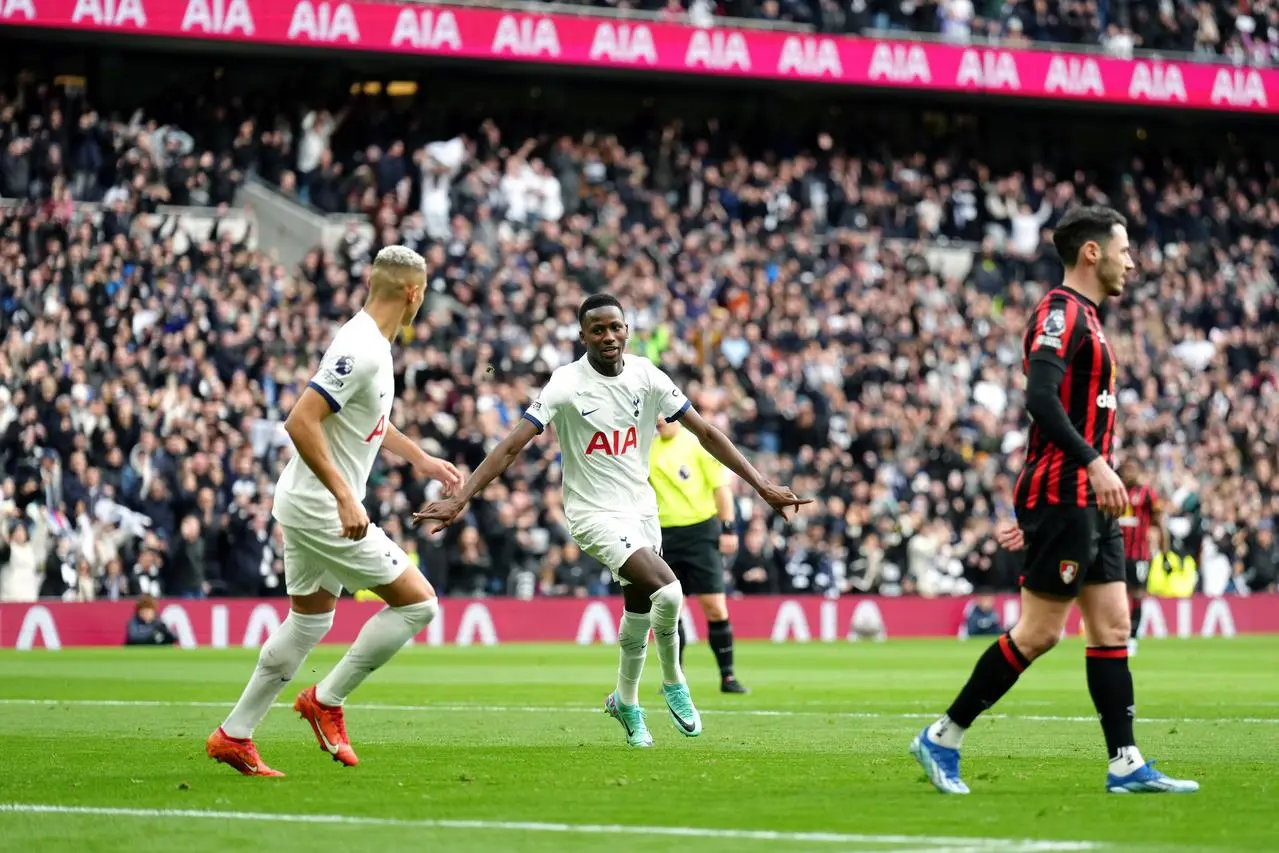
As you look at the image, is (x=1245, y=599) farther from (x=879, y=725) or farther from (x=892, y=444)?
(x=879, y=725)

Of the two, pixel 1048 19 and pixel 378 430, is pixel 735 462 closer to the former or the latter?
pixel 378 430

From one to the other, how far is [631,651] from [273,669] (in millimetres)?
2849

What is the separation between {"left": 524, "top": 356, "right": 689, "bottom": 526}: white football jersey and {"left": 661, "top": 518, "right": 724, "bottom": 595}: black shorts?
16.3 ft

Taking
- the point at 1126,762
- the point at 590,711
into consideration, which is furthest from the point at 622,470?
the point at 1126,762

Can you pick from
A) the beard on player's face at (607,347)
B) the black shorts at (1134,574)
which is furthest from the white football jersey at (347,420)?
the black shorts at (1134,574)

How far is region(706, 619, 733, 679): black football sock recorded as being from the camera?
1761cm

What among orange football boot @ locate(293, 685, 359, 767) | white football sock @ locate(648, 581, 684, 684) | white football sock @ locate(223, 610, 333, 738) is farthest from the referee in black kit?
white football sock @ locate(223, 610, 333, 738)

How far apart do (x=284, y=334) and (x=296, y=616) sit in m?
21.2

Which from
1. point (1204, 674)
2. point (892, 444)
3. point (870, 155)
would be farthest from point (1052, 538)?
point (870, 155)

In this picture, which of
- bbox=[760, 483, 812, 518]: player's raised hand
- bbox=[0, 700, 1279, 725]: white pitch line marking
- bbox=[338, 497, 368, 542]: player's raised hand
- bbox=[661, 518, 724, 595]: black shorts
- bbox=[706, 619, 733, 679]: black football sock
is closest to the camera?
bbox=[338, 497, 368, 542]: player's raised hand

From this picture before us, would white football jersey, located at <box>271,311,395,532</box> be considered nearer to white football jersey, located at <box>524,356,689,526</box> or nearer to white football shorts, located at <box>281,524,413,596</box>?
white football shorts, located at <box>281,524,413,596</box>

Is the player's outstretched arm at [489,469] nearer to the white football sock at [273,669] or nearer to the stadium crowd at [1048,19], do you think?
the white football sock at [273,669]

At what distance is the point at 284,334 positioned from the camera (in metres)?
30.7

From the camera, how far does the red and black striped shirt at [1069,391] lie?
8875mm
